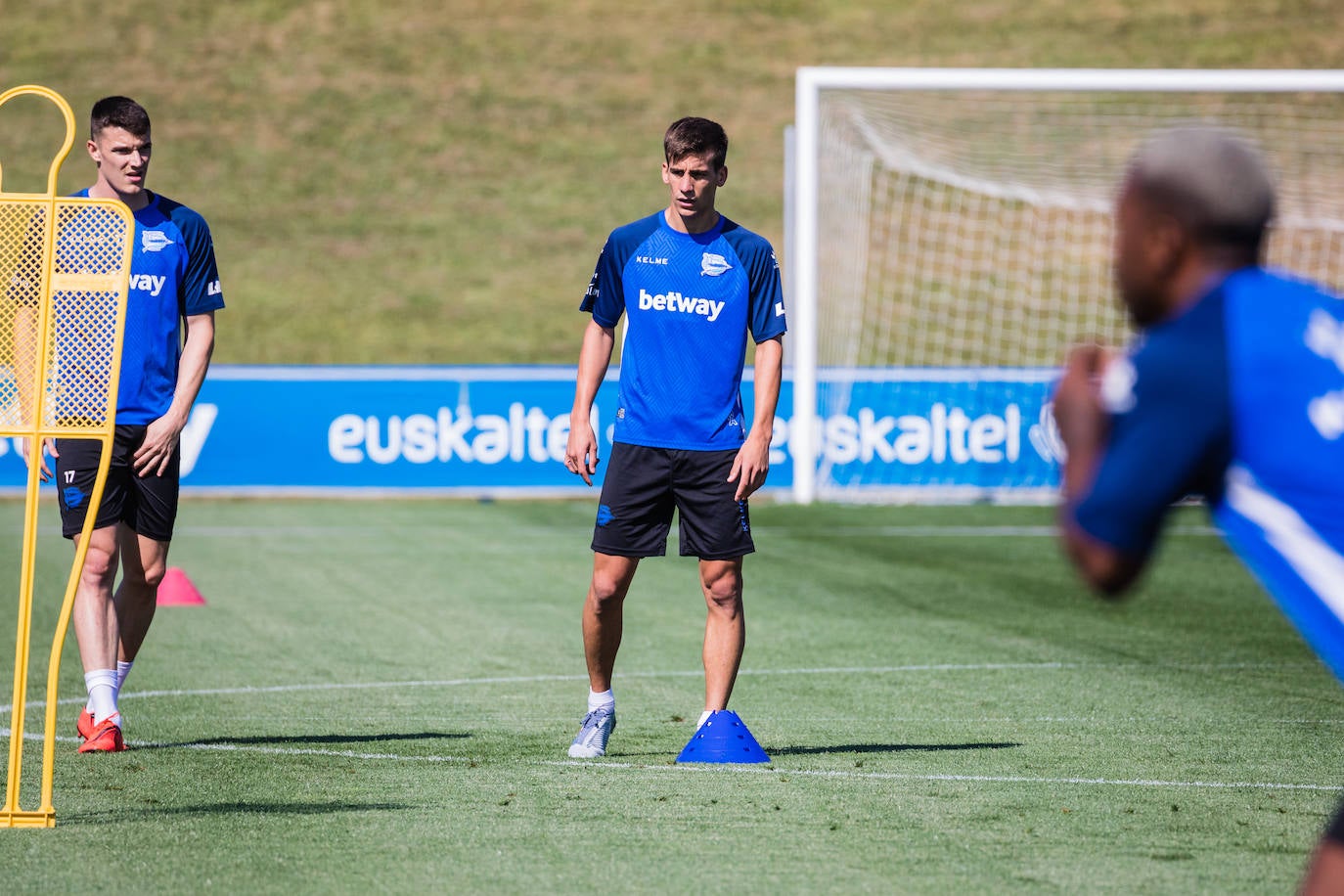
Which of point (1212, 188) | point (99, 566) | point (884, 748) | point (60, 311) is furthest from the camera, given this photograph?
point (884, 748)

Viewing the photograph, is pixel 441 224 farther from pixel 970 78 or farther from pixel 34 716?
pixel 34 716

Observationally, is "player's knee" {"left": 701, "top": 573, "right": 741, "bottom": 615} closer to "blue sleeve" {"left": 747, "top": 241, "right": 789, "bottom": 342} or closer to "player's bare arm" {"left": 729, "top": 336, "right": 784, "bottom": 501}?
"player's bare arm" {"left": 729, "top": 336, "right": 784, "bottom": 501}

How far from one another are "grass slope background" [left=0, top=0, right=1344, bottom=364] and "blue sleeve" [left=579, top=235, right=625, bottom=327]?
75.6 ft

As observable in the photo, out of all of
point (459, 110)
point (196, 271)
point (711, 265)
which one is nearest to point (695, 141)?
point (711, 265)

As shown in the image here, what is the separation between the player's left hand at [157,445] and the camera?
258 inches

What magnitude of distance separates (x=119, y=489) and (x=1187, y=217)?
487cm

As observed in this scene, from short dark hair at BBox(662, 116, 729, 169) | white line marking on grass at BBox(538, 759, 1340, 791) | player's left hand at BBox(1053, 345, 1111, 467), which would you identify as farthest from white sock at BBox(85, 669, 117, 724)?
player's left hand at BBox(1053, 345, 1111, 467)

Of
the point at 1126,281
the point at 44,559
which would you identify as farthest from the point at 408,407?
the point at 1126,281

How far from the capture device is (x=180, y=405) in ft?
21.5

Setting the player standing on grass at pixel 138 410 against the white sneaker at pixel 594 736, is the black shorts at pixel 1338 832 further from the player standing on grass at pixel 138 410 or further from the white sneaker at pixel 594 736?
the player standing on grass at pixel 138 410

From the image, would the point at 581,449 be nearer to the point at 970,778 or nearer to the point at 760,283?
the point at 760,283

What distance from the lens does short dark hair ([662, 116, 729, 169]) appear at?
6.29 m

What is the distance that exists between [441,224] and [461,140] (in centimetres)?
307

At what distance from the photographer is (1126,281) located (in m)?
2.77
